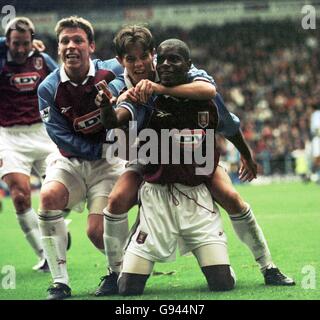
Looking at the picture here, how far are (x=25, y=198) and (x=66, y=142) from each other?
4.83ft

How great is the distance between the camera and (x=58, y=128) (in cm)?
546

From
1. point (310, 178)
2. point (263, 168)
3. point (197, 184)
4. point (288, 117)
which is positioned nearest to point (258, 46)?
point (288, 117)

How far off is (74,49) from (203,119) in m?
1.01

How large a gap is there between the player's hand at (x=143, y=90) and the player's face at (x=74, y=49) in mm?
833

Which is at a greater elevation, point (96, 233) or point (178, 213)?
point (178, 213)

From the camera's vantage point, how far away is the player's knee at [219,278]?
5.13 m

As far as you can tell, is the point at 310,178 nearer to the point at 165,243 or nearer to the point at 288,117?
the point at 288,117

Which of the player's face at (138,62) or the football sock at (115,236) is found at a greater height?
the player's face at (138,62)

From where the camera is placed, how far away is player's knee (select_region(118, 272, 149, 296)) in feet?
16.8

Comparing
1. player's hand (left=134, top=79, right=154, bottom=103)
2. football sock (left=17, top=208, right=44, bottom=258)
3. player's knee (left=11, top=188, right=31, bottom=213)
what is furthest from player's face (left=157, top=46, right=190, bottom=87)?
football sock (left=17, top=208, right=44, bottom=258)

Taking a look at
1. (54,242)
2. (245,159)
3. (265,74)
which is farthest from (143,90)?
(265,74)

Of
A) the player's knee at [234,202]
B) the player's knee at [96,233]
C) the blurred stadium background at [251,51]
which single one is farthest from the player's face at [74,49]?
the blurred stadium background at [251,51]

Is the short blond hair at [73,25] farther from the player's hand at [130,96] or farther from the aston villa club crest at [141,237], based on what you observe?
the aston villa club crest at [141,237]

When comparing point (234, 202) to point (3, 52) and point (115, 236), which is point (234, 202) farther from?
point (3, 52)
